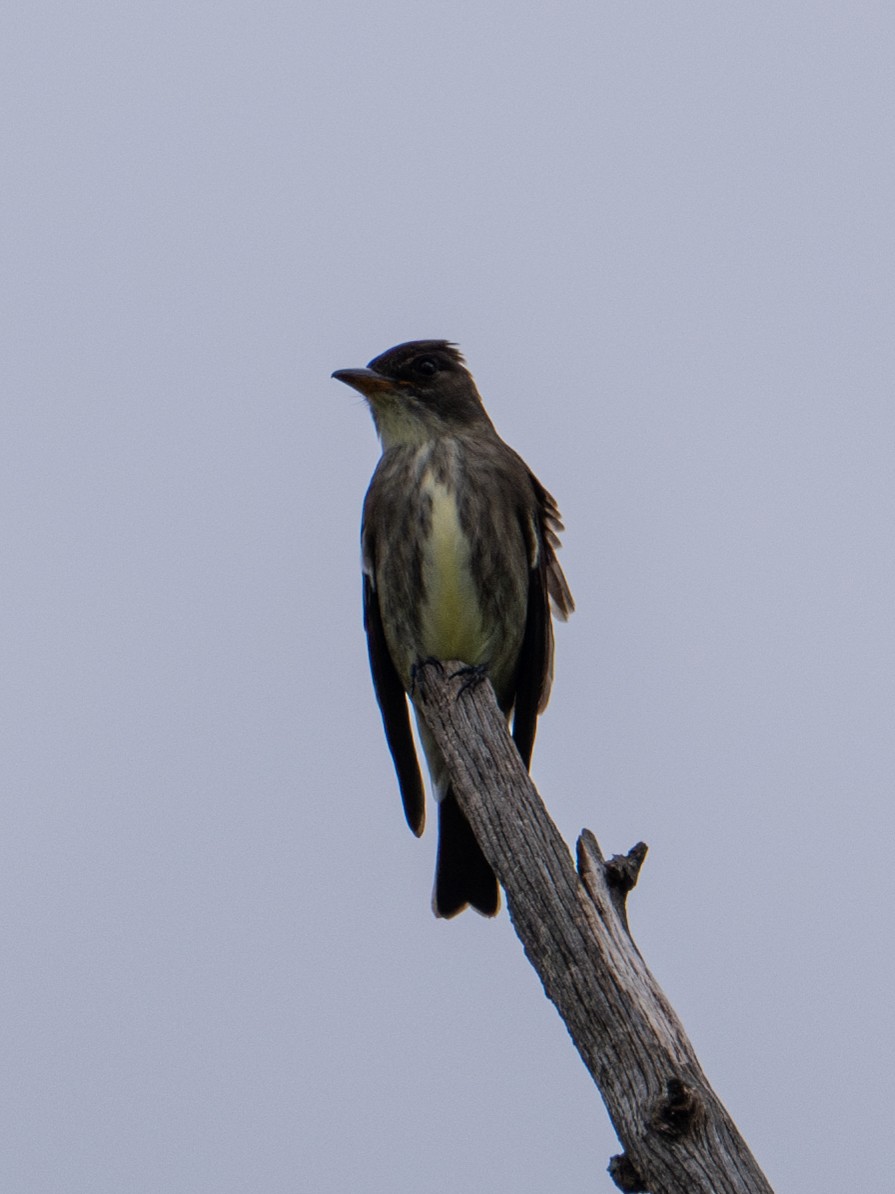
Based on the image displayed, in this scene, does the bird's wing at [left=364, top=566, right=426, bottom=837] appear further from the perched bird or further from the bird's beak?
the bird's beak

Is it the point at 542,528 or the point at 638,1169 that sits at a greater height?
the point at 542,528

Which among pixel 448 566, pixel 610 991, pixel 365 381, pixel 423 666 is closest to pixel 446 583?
pixel 448 566

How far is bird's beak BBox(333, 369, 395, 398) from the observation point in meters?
7.32

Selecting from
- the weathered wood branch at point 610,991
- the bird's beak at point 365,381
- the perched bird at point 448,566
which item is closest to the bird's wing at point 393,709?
the perched bird at point 448,566

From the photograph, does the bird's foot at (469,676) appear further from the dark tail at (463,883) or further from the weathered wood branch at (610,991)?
the dark tail at (463,883)

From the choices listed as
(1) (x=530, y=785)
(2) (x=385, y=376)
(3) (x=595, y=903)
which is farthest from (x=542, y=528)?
(3) (x=595, y=903)

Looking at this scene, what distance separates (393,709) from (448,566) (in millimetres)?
829

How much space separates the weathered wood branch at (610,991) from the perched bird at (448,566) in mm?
2069

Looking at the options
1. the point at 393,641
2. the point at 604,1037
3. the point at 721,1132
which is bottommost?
the point at 721,1132

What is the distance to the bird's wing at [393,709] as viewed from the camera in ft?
23.8

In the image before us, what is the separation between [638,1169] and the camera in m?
3.82

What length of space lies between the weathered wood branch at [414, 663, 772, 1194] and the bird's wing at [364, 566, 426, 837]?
7.69ft

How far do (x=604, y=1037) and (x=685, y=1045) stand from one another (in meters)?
0.20

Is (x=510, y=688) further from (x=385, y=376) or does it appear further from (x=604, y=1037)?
(x=604, y=1037)
